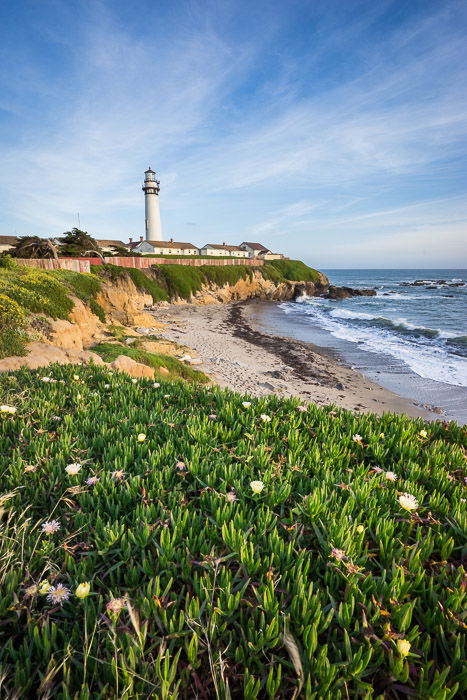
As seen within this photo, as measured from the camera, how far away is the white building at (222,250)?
92.6 meters

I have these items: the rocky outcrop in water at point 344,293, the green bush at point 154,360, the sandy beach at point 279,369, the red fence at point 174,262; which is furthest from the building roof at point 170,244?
the green bush at point 154,360

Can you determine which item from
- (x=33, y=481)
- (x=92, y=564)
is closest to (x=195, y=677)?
(x=92, y=564)

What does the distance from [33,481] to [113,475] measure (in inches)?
21.2

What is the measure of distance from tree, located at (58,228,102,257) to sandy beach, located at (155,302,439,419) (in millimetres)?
10287

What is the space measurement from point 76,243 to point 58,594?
32.0 meters

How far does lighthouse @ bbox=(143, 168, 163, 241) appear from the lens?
66125mm

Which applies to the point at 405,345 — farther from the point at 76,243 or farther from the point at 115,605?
the point at 76,243

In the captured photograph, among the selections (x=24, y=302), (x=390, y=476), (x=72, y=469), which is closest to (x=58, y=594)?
(x=72, y=469)

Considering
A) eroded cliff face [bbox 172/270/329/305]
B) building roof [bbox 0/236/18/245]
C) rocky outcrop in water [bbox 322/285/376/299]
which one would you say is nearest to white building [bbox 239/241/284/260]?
eroded cliff face [bbox 172/270/329/305]

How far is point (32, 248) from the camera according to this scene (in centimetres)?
2177

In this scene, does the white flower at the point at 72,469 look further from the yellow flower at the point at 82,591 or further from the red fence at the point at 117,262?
the red fence at the point at 117,262

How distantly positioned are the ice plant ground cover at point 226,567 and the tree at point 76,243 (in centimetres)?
2883

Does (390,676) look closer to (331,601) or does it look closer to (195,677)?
(331,601)

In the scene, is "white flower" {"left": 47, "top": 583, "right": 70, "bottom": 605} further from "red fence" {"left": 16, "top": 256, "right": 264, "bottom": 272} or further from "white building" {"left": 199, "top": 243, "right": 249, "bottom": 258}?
"white building" {"left": 199, "top": 243, "right": 249, "bottom": 258}
